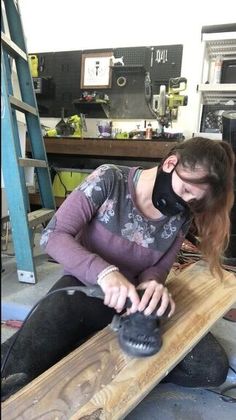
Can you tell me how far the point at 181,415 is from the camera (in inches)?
40.9

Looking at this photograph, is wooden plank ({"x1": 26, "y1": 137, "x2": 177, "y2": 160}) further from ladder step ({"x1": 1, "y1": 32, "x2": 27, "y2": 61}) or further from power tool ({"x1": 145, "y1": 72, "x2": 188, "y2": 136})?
ladder step ({"x1": 1, "y1": 32, "x2": 27, "y2": 61})

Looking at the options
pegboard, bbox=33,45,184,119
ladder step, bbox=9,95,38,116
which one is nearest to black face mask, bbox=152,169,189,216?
ladder step, bbox=9,95,38,116

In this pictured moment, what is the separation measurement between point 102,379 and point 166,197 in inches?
20.7

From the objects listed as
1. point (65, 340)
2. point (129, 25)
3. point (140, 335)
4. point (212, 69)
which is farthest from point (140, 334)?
point (129, 25)

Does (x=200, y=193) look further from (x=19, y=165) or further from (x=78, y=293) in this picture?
(x=19, y=165)

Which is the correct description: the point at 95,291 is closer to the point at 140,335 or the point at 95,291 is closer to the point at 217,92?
the point at 140,335

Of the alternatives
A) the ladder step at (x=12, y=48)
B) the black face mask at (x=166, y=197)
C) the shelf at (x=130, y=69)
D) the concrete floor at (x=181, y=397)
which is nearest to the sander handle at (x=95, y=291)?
the black face mask at (x=166, y=197)

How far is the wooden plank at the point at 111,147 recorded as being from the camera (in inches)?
100

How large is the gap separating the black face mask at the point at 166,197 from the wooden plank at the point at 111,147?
1.46 m

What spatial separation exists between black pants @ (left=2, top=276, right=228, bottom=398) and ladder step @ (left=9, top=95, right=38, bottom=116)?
982 millimetres

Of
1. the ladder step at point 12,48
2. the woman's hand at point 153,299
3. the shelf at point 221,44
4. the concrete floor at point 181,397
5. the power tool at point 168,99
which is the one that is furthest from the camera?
the power tool at point 168,99

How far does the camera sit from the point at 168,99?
9.30 feet

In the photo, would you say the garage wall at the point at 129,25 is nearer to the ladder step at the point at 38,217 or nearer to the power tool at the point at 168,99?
the power tool at the point at 168,99

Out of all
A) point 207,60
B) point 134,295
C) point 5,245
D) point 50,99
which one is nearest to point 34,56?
point 50,99
